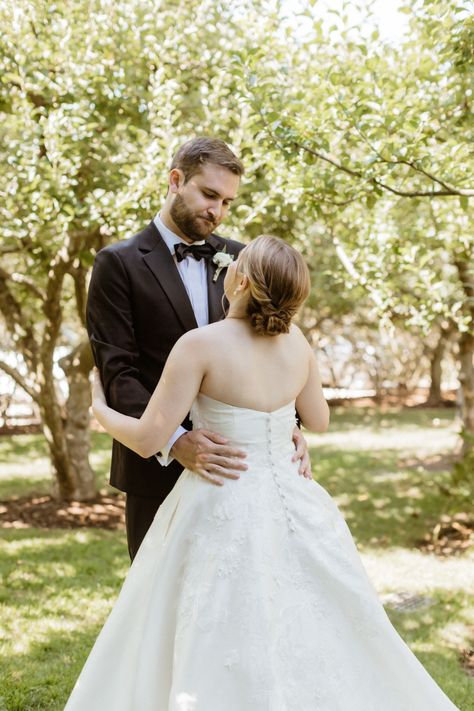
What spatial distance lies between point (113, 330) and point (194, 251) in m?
0.50

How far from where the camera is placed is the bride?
2271 mm

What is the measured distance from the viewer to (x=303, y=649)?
230 cm

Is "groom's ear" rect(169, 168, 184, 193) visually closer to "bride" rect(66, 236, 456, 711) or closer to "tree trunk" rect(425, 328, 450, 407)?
"bride" rect(66, 236, 456, 711)

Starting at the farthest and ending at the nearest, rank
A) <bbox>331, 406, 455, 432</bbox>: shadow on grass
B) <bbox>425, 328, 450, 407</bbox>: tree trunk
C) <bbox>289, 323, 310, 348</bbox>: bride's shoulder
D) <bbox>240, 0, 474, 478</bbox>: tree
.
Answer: <bbox>425, 328, 450, 407</bbox>: tree trunk < <bbox>331, 406, 455, 432</bbox>: shadow on grass < <bbox>240, 0, 474, 478</bbox>: tree < <bbox>289, 323, 310, 348</bbox>: bride's shoulder

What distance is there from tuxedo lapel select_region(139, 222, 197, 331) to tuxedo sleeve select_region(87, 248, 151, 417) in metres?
0.13

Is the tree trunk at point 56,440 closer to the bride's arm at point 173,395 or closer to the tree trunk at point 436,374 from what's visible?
the bride's arm at point 173,395

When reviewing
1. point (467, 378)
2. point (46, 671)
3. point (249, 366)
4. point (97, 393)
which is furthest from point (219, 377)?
point (467, 378)

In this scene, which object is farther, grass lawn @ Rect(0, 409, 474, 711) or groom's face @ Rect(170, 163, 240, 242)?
grass lawn @ Rect(0, 409, 474, 711)

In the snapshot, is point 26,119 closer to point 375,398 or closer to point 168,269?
point 168,269

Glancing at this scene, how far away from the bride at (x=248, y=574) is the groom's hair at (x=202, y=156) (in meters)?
0.66

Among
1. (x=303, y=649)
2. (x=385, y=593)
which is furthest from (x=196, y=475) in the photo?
(x=385, y=593)

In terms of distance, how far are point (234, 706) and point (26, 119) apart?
5209 millimetres

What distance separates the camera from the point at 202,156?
2.93 meters

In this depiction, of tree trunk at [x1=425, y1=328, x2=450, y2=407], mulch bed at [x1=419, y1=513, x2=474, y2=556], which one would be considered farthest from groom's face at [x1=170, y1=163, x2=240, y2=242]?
tree trunk at [x1=425, y1=328, x2=450, y2=407]
